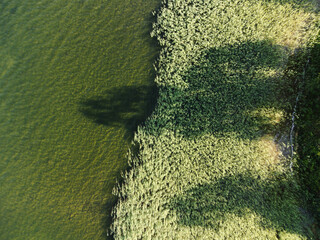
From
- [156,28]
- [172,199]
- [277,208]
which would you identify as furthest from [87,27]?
[277,208]

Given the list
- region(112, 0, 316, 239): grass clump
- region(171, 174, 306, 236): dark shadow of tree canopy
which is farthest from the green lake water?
region(171, 174, 306, 236): dark shadow of tree canopy

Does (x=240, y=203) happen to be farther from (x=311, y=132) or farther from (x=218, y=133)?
(x=311, y=132)

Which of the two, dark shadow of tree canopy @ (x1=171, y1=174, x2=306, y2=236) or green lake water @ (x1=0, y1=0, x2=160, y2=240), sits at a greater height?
green lake water @ (x1=0, y1=0, x2=160, y2=240)

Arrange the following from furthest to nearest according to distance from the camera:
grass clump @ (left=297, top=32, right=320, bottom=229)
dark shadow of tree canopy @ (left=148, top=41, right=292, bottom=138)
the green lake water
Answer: the green lake water → dark shadow of tree canopy @ (left=148, top=41, right=292, bottom=138) → grass clump @ (left=297, top=32, right=320, bottom=229)

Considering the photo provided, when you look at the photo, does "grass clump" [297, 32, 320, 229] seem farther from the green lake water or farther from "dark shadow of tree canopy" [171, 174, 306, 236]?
the green lake water

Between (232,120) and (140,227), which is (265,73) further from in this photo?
(140,227)

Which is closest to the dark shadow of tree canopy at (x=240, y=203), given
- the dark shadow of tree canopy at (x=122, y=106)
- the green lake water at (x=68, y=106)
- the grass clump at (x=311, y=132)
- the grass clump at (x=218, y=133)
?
the grass clump at (x=218, y=133)

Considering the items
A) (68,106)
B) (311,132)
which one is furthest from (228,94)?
(68,106)
